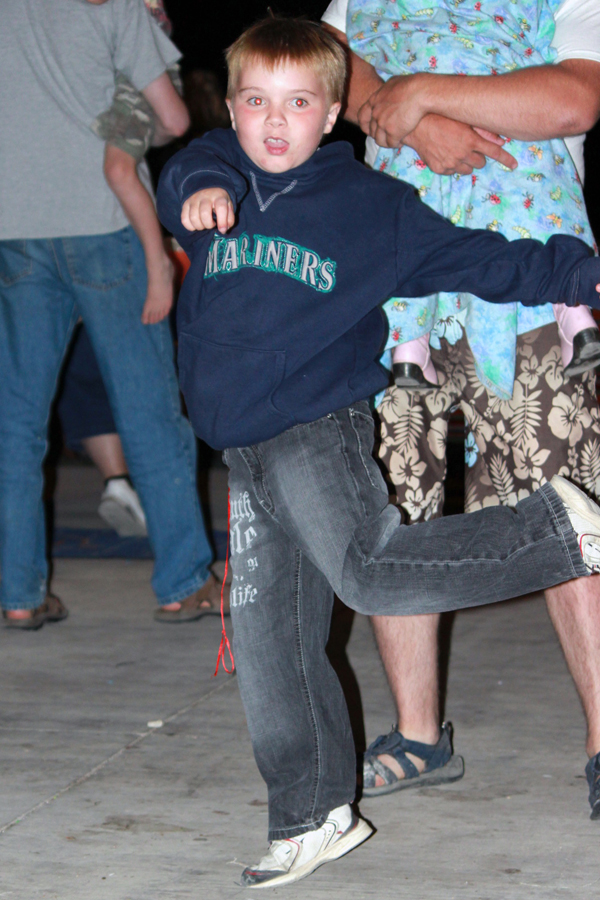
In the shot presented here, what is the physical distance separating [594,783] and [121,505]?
3.25 metres

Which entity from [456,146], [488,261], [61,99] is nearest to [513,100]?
[456,146]

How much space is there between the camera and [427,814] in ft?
7.97

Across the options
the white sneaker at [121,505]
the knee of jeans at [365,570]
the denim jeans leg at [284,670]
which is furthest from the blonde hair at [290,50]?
the white sneaker at [121,505]

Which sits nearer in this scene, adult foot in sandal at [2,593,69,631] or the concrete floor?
the concrete floor

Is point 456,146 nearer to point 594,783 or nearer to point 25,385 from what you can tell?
point 594,783

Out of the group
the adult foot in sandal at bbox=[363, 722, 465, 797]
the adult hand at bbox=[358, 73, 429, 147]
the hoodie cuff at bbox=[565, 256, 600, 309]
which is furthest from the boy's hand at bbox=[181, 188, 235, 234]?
the adult foot in sandal at bbox=[363, 722, 465, 797]

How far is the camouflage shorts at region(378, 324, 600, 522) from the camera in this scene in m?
2.45

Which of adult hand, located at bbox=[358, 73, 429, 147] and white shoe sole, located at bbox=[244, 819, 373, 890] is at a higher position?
adult hand, located at bbox=[358, 73, 429, 147]

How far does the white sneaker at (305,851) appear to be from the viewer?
6.91 ft

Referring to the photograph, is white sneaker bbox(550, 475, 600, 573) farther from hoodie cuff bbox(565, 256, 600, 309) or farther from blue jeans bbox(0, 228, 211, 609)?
blue jeans bbox(0, 228, 211, 609)

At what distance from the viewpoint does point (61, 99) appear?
3590 millimetres

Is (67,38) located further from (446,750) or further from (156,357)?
(446,750)

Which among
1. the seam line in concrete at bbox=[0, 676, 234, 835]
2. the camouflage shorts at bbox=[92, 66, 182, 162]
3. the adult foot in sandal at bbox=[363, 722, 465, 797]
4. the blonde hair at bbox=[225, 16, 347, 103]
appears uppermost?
the blonde hair at bbox=[225, 16, 347, 103]

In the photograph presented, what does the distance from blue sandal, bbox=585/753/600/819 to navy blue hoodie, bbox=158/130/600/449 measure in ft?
3.05
